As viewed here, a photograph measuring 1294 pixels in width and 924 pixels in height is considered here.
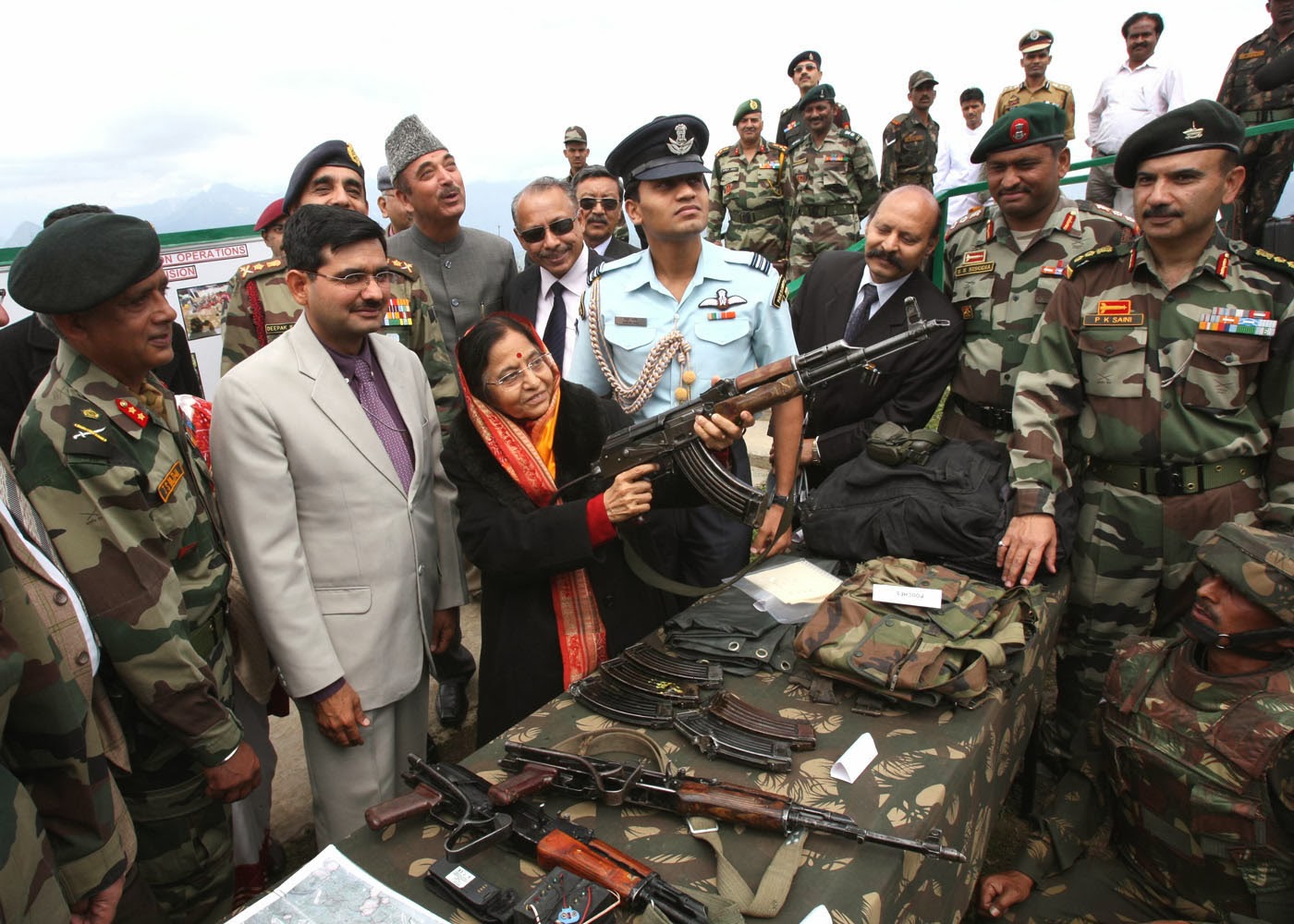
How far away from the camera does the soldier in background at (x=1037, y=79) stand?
877 cm

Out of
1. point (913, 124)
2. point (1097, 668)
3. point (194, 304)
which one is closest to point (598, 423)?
point (1097, 668)

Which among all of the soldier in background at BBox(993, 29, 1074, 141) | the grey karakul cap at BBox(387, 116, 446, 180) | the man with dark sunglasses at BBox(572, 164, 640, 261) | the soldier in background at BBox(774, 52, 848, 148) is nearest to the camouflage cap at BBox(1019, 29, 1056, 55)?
the soldier in background at BBox(993, 29, 1074, 141)

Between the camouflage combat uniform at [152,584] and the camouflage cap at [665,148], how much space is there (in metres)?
1.89

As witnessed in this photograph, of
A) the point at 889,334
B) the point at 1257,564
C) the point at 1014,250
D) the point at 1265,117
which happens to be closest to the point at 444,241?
the point at 889,334

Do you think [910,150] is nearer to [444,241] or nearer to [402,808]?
[444,241]

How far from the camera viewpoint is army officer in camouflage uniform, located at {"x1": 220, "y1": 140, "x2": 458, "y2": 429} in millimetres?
3533

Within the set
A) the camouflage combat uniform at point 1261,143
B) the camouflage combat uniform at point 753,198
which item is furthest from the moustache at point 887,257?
the camouflage combat uniform at point 753,198

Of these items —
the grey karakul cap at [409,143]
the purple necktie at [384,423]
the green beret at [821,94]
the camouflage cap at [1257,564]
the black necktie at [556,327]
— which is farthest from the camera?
the green beret at [821,94]

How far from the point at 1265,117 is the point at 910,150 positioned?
4.02 metres

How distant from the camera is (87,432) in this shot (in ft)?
6.11

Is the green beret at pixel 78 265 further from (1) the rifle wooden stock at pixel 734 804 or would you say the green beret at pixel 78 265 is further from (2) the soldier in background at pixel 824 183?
(2) the soldier in background at pixel 824 183

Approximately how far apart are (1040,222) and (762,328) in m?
1.39

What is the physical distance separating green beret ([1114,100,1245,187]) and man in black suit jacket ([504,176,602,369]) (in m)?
2.46

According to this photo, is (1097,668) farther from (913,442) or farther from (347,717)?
(347,717)
